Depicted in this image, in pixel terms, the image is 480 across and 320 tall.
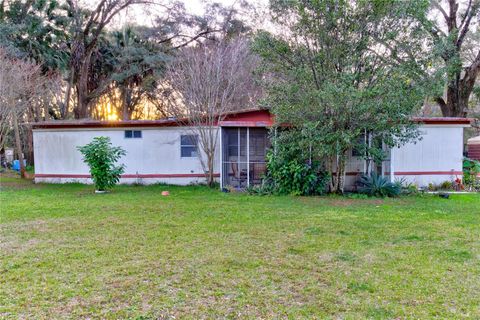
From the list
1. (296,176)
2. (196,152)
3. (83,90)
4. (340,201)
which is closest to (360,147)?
(340,201)

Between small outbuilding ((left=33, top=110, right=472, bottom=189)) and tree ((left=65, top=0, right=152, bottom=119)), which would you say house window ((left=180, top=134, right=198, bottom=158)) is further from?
tree ((left=65, top=0, right=152, bottom=119))

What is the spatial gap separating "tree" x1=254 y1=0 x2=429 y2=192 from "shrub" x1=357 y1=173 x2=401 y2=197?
24.9 inches

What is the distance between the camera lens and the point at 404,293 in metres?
3.16

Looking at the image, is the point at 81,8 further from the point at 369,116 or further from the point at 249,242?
the point at 249,242

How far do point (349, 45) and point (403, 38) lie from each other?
52.0 inches

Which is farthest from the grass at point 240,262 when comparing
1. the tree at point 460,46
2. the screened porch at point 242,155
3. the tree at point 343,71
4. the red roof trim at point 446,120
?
the tree at point 460,46

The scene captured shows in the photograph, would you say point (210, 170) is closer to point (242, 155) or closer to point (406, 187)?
point (242, 155)

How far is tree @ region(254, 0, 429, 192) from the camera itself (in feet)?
26.7

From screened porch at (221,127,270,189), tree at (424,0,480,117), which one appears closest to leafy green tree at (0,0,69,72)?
screened porch at (221,127,270,189)

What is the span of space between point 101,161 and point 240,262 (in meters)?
6.83

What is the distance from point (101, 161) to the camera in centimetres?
967

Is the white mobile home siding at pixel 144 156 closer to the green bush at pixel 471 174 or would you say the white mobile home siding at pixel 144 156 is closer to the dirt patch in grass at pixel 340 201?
the dirt patch in grass at pixel 340 201

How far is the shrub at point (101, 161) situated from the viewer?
9.58 m

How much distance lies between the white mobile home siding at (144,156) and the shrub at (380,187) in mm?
4652
